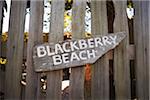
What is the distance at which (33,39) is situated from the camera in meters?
2.75

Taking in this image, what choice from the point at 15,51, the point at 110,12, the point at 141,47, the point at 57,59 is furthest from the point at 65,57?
the point at 110,12

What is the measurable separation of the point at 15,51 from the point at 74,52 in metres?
0.57

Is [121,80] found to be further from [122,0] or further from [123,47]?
[122,0]

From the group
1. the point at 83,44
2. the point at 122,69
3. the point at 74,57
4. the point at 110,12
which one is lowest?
the point at 122,69

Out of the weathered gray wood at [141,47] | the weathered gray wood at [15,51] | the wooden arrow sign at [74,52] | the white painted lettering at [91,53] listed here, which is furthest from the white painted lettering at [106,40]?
the weathered gray wood at [15,51]

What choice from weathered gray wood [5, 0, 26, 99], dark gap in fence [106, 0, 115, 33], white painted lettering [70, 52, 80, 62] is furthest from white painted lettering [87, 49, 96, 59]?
weathered gray wood [5, 0, 26, 99]

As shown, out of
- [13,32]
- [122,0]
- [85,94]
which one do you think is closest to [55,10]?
[13,32]

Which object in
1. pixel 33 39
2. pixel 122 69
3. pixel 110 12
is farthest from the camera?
pixel 110 12

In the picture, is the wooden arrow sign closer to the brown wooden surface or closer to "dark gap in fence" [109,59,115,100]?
the brown wooden surface

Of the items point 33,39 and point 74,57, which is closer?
point 74,57

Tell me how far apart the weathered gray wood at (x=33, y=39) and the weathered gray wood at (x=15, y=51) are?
0.09 m

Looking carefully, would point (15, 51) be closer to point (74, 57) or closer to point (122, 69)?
point (74, 57)

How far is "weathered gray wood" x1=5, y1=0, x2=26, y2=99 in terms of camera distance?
2736 mm

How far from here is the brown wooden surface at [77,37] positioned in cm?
262
